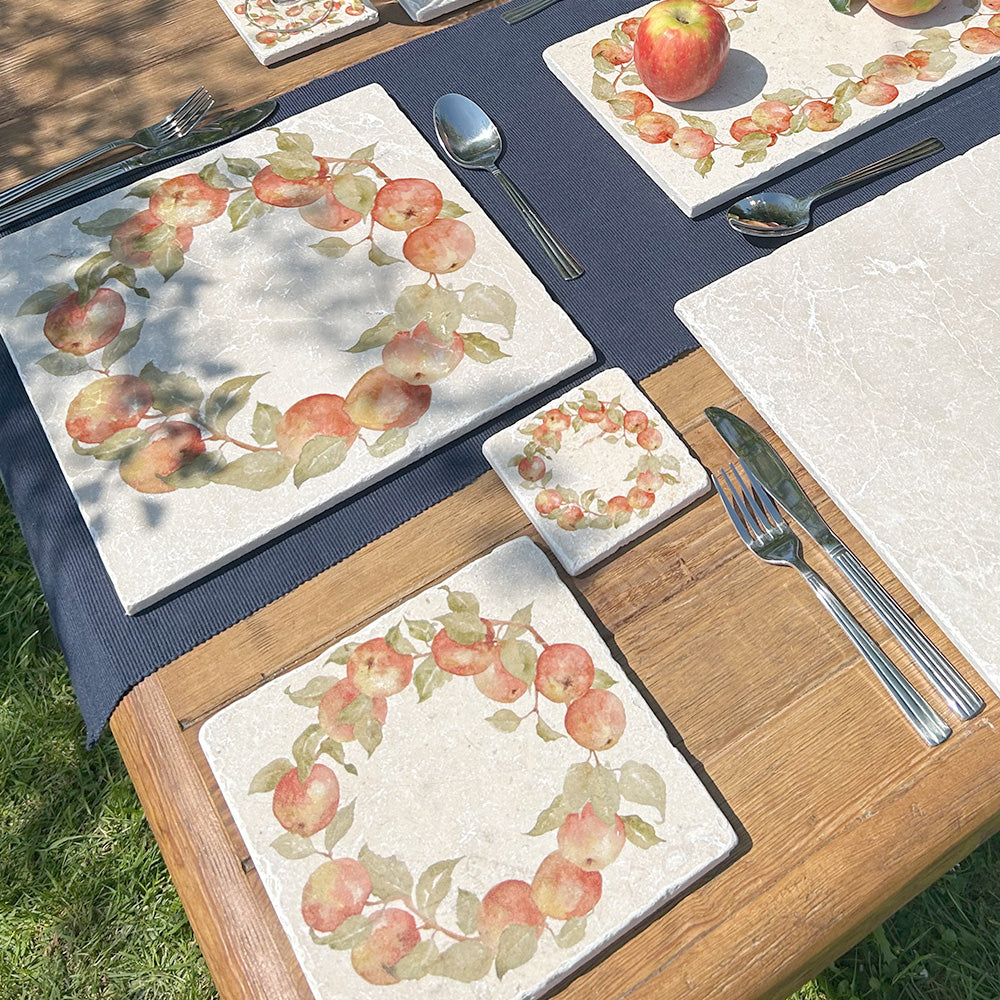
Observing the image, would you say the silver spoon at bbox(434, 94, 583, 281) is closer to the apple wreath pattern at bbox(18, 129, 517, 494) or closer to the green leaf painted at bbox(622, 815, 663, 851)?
the apple wreath pattern at bbox(18, 129, 517, 494)

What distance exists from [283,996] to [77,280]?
63 centimetres

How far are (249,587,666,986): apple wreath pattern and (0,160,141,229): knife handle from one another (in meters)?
0.57

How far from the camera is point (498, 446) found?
2.61 ft

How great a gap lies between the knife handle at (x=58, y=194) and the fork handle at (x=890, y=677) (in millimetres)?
774

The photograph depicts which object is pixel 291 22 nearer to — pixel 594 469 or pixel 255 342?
pixel 255 342

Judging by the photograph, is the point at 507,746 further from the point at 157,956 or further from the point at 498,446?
the point at 157,956

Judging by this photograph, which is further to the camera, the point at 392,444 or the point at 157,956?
the point at 157,956

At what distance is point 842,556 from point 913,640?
0.08 metres

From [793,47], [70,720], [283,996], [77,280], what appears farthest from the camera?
[70,720]

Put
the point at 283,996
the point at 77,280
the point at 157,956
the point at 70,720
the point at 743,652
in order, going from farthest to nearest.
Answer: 1. the point at 70,720
2. the point at 157,956
3. the point at 77,280
4. the point at 743,652
5. the point at 283,996

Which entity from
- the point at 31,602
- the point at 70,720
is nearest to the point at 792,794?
the point at 70,720

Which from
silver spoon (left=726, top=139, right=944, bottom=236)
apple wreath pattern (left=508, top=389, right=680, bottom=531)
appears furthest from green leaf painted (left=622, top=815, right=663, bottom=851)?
silver spoon (left=726, top=139, right=944, bottom=236)

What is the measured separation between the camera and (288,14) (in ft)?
3.59

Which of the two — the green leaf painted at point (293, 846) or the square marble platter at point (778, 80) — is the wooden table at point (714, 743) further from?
the square marble platter at point (778, 80)
